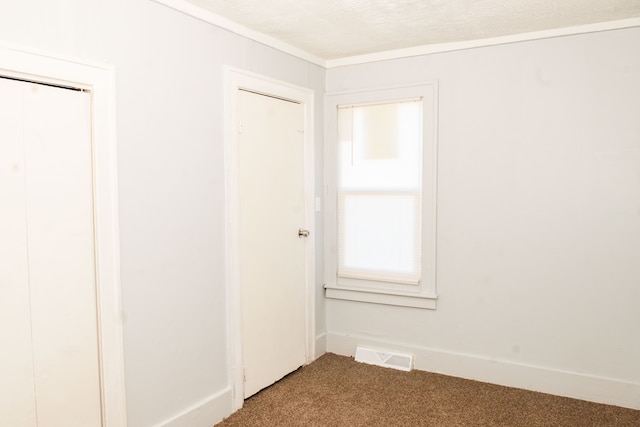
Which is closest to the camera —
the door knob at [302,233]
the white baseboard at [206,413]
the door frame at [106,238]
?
the door frame at [106,238]

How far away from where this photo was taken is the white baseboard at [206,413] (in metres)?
2.61

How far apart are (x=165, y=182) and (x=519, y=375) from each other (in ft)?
8.91

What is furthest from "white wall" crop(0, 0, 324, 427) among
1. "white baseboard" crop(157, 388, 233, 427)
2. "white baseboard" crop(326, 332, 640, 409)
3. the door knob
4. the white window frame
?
"white baseboard" crop(326, 332, 640, 409)

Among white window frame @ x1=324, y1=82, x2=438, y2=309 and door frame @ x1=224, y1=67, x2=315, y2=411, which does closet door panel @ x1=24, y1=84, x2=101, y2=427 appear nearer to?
door frame @ x1=224, y1=67, x2=315, y2=411

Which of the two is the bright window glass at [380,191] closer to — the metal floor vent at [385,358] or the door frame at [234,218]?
the metal floor vent at [385,358]

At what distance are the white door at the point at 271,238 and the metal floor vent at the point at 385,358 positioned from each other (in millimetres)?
488

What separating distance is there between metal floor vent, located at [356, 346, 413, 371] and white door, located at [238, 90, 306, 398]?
0.49 meters

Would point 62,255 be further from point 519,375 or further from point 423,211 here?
point 519,375

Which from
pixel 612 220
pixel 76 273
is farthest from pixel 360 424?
pixel 612 220

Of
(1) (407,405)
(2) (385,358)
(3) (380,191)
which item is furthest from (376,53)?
(1) (407,405)

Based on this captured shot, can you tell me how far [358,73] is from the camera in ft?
12.4

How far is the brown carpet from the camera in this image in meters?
2.83

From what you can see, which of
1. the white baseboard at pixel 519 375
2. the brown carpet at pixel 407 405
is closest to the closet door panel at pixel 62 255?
the brown carpet at pixel 407 405

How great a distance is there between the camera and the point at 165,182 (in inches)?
98.7
